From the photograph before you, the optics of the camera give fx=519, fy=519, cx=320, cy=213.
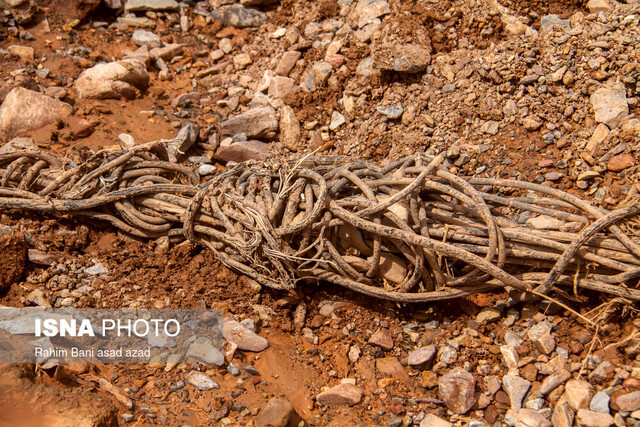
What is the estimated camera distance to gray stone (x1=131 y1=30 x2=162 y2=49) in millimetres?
4438

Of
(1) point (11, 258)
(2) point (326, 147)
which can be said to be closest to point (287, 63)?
(2) point (326, 147)

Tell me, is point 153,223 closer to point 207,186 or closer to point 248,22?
point 207,186

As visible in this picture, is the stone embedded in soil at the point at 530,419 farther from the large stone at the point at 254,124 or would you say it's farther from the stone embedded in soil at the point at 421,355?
the large stone at the point at 254,124

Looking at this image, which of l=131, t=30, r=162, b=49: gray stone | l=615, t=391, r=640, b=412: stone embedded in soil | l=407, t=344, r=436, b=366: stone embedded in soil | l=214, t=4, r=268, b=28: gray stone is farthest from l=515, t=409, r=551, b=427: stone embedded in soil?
l=131, t=30, r=162, b=49: gray stone

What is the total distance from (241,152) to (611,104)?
7.42 feet

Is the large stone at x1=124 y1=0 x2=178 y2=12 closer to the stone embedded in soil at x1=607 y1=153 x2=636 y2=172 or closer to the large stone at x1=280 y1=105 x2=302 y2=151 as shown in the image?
the large stone at x1=280 y1=105 x2=302 y2=151

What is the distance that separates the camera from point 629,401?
73.5 inches

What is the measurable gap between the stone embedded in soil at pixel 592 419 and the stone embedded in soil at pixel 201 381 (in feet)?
4.60

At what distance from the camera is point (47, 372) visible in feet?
6.87

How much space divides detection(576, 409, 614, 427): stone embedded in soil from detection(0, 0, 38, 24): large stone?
15.5 feet

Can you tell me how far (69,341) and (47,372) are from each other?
188 millimetres

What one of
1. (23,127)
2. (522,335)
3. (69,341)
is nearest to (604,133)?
(522,335)

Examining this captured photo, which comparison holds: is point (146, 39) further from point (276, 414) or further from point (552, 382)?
point (552, 382)

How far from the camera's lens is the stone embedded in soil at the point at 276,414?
77.6 inches
